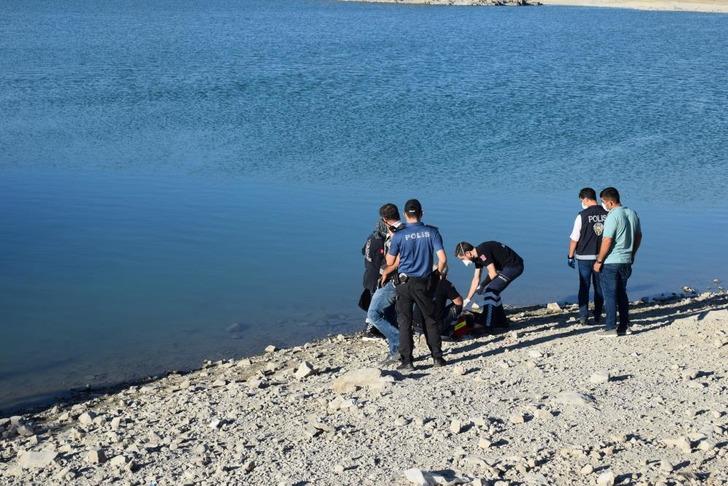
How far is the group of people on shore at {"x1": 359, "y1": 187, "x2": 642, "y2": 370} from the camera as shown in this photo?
429 inches

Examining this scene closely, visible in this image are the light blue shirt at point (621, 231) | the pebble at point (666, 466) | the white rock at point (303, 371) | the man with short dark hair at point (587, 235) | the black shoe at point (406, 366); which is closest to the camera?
the pebble at point (666, 466)

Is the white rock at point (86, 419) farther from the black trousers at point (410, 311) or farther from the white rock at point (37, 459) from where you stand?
the black trousers at point (410, 311)

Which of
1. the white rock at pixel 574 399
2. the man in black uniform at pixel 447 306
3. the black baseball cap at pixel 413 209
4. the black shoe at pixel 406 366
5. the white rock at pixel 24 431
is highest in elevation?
the black baseball cap at pixel 413 209

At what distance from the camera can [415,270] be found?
1088 centimetres

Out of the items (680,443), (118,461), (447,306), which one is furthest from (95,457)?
(447,306)

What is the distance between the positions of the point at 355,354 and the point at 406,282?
2133 mm

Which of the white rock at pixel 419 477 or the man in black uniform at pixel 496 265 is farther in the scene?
the man in black uniform at pixel 496 265

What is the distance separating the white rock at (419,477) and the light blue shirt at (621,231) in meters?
5.17

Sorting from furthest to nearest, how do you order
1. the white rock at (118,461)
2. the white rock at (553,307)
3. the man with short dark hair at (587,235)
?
1. the white rock at (553,307)
2. the man with short dark hair at (587,235)
3. the white rock at (118,461)

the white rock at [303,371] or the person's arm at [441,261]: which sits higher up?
the person's arm at [441,261]

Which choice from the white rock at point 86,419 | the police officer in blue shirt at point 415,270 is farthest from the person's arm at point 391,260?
the white rock at point 86,419

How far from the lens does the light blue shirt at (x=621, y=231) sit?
12.0 m

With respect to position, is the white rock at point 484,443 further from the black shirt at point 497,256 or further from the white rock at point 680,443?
the black shirt at point 497,256

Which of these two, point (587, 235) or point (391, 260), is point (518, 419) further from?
point (587, 235)
